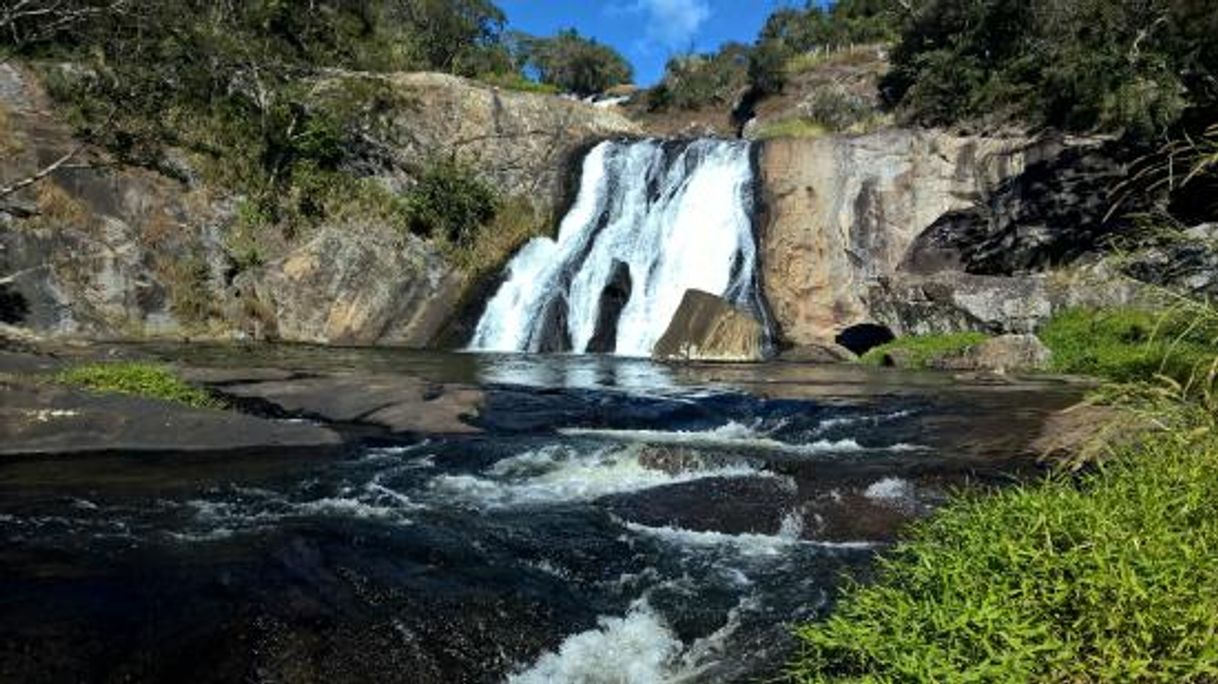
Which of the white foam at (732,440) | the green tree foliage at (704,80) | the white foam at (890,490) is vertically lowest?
the white foam at (890,490)

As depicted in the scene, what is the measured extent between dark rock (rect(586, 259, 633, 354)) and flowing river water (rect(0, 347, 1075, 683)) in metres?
14.2

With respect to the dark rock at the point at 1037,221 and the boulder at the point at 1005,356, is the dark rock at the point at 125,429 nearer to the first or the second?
the boulder at the point at 1005,356

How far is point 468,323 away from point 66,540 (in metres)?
22.1

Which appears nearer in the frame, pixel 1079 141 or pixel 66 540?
pixel 66 540

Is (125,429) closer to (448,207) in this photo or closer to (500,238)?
(448,207)

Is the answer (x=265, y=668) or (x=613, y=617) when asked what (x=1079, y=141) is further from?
(x=265, y=668)

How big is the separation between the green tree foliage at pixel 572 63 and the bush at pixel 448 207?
56.0m

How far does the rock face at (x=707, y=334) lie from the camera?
27031mm

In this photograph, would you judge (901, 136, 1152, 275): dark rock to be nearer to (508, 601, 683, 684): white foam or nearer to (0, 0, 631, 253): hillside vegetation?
(0, 0, 631, 253): hillside vegetation

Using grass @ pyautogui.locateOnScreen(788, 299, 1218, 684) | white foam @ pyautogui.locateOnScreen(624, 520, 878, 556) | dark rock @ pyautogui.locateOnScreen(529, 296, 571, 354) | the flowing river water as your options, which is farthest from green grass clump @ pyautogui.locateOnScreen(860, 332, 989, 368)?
grass @ pyautogui.locateOnScreen(788, 299, 1218, 684)

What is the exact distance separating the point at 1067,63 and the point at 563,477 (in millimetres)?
24680

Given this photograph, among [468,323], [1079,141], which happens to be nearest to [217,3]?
[468,323]

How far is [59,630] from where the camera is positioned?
250 inches

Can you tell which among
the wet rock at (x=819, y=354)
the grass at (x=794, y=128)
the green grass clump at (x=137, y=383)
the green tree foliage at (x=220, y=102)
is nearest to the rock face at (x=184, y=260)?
the green tree foliage at (x=220, y=102)
